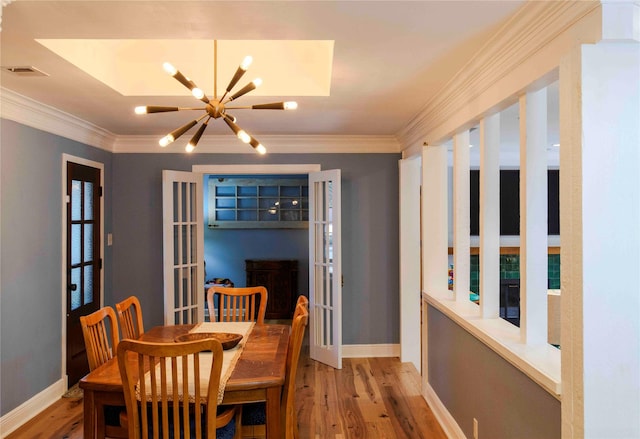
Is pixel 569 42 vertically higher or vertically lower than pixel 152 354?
higher

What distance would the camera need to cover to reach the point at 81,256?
413cm

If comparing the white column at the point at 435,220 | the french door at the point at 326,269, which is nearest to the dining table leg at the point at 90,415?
the white column at the point at 435,220

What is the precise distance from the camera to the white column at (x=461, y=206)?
307 cm

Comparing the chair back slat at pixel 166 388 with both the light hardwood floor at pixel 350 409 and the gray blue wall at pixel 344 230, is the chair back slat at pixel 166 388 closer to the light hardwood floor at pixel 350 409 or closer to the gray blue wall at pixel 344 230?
the light hardwood floor at pixel 350 409

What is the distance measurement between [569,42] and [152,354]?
2.00 metres

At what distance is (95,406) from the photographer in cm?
216

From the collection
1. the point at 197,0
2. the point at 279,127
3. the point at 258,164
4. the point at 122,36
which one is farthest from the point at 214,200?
the point at 197,0

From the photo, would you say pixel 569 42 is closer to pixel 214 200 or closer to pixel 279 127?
pixel 279 127

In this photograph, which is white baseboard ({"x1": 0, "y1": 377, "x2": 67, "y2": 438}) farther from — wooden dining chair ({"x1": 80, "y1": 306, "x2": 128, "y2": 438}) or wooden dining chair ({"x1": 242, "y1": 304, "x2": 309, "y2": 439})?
wooden dining chair ({"x1": 242, "y1": 304, "x2": 309, "y2": 439})

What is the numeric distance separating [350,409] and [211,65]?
2765 mm

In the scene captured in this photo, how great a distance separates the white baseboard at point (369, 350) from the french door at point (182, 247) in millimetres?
1614

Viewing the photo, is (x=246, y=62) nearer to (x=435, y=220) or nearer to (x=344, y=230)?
(x=435, y=220)

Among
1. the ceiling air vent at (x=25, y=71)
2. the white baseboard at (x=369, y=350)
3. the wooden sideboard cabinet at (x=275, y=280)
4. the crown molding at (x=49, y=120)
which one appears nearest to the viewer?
the ceiling air vent at (x=25, y=71)

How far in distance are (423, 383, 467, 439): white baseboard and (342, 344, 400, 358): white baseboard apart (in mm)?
1163
